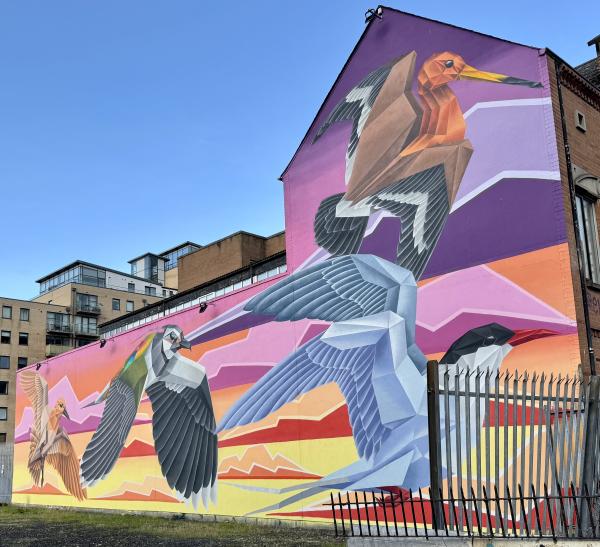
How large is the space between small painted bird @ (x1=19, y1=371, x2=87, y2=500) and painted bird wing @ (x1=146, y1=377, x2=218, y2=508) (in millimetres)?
6117

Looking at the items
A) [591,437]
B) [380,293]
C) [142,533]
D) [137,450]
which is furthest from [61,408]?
[591,437]

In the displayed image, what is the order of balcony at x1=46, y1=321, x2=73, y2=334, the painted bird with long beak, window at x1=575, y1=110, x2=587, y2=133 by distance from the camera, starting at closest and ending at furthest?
window at x1=575, y1=110, x2=587, y2=133
the painted bird with long beak
balcony at x1=46, y1=321, x2=73, y2=334

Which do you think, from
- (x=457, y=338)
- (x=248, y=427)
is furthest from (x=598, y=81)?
(x=248, y=427)

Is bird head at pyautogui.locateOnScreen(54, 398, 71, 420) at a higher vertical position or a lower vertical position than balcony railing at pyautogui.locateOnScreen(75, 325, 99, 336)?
lower

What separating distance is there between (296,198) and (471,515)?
1197 centimetres

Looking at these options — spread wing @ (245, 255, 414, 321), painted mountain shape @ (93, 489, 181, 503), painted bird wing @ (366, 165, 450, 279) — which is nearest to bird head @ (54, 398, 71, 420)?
painted mountain shape @ (93, 489, 181, 503)

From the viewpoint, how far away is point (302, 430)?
627 inches

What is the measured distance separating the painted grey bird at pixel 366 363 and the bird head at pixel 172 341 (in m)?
4.58

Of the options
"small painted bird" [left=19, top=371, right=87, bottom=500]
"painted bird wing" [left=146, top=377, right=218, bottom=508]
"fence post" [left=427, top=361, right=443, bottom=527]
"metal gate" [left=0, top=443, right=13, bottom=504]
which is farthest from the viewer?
"metal gate" [left=0, top=443, right=13, bottom=504]

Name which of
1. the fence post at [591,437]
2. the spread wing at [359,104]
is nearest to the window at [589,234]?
the spread wing at [359,104]

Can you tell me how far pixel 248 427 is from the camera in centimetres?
1747

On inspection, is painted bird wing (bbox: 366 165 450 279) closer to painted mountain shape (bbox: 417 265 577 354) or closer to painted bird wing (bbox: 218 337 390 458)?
painted mountain shape (bbox: 417 265 577 354)

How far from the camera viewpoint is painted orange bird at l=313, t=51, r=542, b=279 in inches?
545

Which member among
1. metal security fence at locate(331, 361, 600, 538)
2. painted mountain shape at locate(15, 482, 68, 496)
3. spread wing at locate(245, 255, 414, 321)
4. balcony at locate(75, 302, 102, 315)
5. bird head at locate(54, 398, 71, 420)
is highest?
balcony at locate(75, 302, 102, 315)
